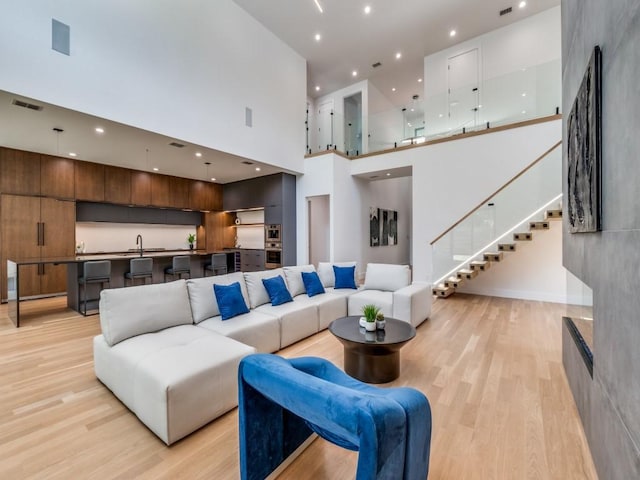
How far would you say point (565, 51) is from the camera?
2.54 meters

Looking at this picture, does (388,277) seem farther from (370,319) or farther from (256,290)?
(256,290)

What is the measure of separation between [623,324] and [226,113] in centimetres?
613

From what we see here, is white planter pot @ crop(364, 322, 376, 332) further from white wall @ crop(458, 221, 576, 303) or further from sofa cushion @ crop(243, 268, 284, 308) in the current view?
white wall @ crop(458, 221, 576, 303)

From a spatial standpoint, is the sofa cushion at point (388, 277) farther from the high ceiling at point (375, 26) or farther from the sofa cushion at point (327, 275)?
the high ceiling at point (375, 26)

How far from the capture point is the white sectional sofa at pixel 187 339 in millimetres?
1876

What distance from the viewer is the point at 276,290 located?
3654mm

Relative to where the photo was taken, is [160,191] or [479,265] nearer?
[479,265]

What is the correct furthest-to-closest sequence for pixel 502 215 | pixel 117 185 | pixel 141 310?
pixel 117 185 < pixel 502 215 < pixel 141 310

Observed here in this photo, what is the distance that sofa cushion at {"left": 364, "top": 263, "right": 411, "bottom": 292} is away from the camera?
4.42m

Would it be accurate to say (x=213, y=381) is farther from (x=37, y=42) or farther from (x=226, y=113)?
(x=226, y=113)

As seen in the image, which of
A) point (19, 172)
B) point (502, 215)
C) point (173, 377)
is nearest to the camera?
point (173, 377)

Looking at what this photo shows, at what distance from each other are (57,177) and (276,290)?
5947 mm

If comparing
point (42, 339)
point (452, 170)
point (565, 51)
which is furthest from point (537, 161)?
point (42, 339)

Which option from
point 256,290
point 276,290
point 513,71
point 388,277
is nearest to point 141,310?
point 256,290
